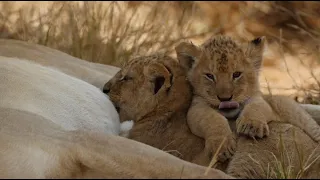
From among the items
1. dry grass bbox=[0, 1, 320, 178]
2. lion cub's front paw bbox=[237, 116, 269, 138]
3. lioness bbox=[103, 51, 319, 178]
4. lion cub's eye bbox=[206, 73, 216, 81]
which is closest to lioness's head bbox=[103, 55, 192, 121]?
lioness bbox=[103, 51, 319, 178]

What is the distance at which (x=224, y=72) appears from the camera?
12.9 feet

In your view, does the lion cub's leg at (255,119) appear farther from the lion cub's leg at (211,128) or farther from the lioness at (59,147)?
the lioness at (59,147)

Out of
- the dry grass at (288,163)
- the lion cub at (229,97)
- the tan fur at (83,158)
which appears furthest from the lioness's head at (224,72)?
the tan fur at (83,158)

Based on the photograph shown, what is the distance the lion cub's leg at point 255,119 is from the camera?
374 cm

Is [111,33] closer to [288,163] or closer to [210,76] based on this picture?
[210,76]

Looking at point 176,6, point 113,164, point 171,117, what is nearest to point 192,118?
point 171,117

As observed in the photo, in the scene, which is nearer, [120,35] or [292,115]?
[292,115]

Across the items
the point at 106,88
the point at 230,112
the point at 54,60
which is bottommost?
the point at 54,60

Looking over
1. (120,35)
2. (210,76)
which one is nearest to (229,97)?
(210,76)

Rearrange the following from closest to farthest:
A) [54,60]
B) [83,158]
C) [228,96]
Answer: [83,158]
[228,96]
[54,60]

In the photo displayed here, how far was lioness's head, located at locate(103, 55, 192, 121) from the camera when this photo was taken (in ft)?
13.6

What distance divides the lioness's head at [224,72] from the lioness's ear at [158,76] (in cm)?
11

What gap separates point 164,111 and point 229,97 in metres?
0.37

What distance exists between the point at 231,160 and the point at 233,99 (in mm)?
378
